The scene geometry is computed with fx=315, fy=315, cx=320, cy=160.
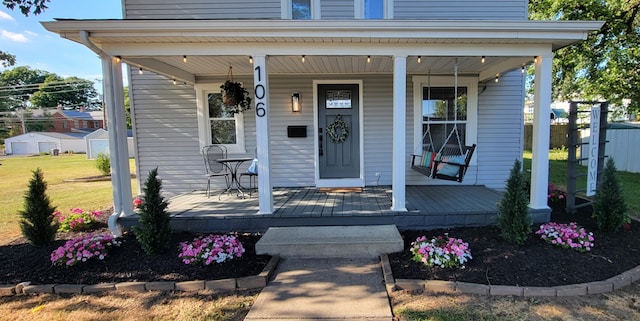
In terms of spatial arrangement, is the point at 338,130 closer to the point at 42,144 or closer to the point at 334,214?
the point at 334,214

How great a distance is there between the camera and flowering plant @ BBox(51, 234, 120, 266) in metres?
3.05

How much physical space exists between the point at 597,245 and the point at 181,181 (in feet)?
20.0

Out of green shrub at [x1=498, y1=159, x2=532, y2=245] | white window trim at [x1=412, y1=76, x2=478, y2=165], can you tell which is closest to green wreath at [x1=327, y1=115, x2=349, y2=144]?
white window trim at [x1=412, y1=76, x2=478, y2=165]

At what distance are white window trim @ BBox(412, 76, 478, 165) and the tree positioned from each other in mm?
5755

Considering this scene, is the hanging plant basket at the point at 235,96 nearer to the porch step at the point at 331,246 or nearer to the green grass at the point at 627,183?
the porch step at the point at 331,246

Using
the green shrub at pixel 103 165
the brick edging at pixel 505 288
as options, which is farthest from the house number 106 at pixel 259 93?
the green shrub at pixel 103 165

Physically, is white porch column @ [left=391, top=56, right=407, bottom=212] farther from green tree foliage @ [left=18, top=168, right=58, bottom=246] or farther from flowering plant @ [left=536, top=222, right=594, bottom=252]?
green tree foliage @ [left=18, top=168, right=58, bottom=246]

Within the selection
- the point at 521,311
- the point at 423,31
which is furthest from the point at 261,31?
the point at 521,311

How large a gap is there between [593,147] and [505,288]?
9.86ft

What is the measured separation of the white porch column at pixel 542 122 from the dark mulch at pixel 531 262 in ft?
2.70

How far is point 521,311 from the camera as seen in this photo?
237 cm

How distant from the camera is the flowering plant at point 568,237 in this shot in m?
3.21

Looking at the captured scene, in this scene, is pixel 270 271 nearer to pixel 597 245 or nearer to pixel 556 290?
pixel 556 290

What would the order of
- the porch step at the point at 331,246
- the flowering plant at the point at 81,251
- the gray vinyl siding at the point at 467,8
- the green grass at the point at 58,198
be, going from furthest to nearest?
1. the gray vinyl siding at the point at 467,8
2. the green grass at the point at 58,198
3. the porch step at the point at 331,246
4. the flowering plant at the point at 81,251
